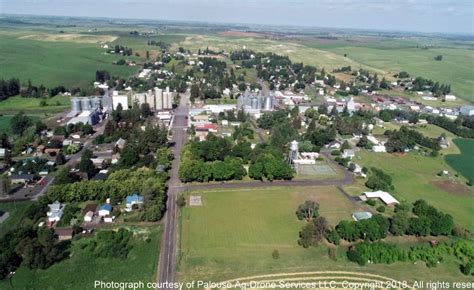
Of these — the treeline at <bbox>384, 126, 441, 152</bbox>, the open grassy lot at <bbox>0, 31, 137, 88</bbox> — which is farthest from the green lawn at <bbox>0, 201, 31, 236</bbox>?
the open grassy lot at <bbox>0, 31, 137, 88</bbox>

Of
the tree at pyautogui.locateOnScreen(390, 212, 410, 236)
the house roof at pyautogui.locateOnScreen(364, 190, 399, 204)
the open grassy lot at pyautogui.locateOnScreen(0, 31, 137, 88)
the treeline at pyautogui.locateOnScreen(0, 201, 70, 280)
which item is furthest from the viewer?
the open grassy lot at pyautogui.locateOnScreen(0, 31, 137, 88)

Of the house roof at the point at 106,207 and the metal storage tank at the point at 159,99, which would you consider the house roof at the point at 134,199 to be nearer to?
the house roof at the point at 106,207

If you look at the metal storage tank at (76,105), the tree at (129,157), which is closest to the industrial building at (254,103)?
the tree at (129,157)

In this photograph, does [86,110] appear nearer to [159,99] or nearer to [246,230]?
[159,99]

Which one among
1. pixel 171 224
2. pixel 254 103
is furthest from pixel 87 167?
pixel 254 103

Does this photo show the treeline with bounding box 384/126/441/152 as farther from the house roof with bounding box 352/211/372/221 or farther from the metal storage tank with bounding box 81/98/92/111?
the metal storage tank with bounding box 81/98/92/111

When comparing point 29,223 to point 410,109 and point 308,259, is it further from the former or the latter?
point 410,109

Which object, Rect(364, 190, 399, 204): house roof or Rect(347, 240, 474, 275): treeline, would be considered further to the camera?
Rect(364, 190, 399, 204): house roof
